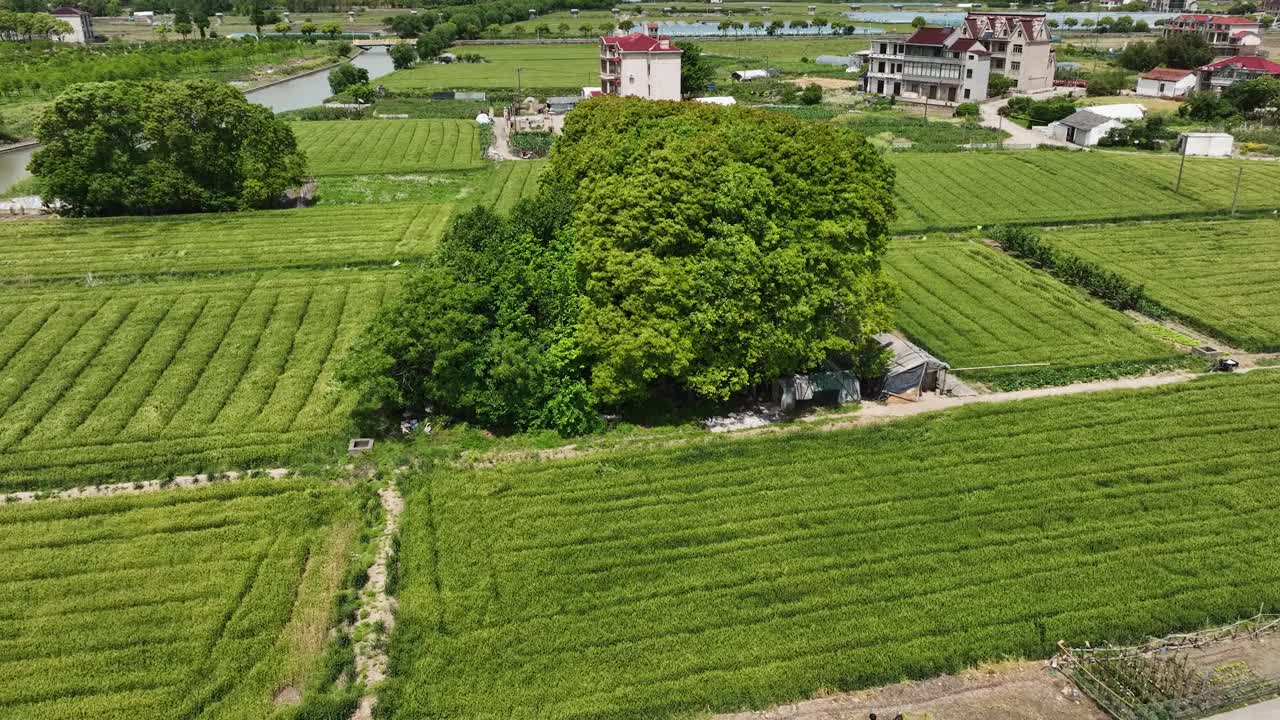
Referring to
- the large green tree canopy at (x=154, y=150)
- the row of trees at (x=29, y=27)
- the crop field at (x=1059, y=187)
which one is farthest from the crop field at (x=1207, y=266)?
the row of trees at (x=29, y=27)

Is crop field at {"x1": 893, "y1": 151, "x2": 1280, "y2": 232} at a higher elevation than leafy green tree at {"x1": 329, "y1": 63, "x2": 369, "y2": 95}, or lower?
lower

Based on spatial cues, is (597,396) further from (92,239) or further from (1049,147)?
(1049,147)

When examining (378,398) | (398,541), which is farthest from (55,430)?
(398,541)

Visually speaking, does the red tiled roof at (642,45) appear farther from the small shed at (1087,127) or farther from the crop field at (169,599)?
the crop field at (169,599)

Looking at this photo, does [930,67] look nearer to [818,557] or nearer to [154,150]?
[154,150]

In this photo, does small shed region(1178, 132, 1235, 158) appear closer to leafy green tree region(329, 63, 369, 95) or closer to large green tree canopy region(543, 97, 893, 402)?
large green tree canopy region(543, 97, 893, 402)

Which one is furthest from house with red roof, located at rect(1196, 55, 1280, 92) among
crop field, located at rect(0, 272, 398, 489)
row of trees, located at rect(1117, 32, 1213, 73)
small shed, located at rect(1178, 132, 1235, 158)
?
crop field, located at rect(0, 272, 398, 489)

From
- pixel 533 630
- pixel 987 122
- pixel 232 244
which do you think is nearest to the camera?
pixel 533 630
